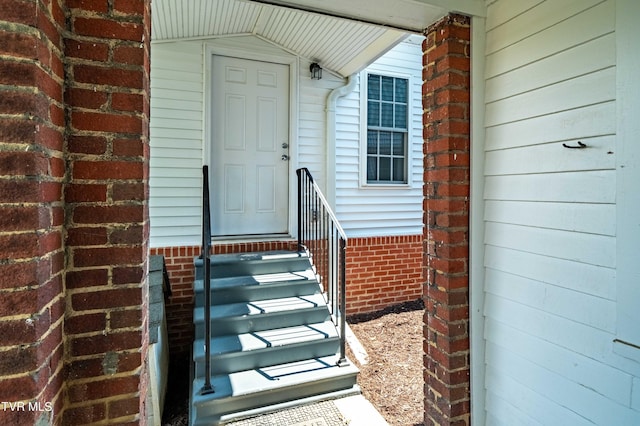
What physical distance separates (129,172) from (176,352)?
2.95 m

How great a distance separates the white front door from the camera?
3.80 metres

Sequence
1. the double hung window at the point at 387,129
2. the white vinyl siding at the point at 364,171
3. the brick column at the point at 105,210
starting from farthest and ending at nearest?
1. the double hung window at the point at 387,129
2. the white vinyl siding at the point at 364,171
3. the brick column at the point at 105,210

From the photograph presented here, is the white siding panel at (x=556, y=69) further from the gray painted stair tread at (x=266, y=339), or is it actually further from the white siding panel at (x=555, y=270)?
the gray painted stair tread at (x=266, y=339)

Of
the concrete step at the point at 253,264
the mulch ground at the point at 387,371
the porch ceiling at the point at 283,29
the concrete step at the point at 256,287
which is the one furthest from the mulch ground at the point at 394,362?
the porch ceiling at the point at 283,29

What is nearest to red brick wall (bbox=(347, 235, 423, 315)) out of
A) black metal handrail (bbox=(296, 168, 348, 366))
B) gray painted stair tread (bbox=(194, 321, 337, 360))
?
black metal handrail (bbox=(296, 168, 348, 366))

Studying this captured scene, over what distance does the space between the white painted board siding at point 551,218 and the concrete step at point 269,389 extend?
1.19m

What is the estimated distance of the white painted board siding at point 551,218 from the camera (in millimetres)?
1258

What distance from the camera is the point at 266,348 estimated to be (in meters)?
2.70

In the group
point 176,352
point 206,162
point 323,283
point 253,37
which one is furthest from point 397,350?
point 253,37

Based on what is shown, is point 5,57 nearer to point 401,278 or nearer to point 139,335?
point 139,335

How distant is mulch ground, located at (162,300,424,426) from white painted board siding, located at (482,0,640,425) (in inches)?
42.3

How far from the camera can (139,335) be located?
1.24 meters

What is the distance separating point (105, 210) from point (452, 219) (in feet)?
5.07

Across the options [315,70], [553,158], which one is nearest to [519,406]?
[553,158]
